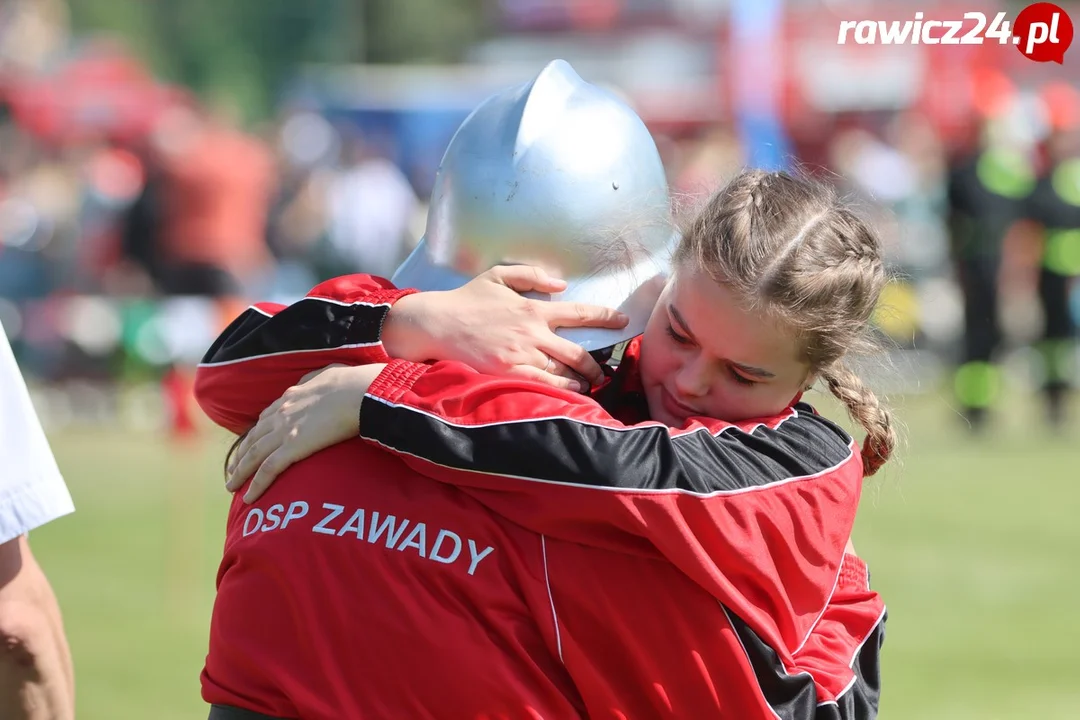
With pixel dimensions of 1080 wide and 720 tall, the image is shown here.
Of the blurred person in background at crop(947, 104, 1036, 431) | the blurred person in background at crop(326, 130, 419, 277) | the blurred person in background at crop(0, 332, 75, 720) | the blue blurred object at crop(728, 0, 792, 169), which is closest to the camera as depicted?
the blurred person in background at crop(0, 332, 75, 720)

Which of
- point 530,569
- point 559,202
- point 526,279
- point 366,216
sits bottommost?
point 530,569

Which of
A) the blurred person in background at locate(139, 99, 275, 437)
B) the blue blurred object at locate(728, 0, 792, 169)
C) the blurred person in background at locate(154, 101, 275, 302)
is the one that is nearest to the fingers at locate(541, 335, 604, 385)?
the blurred person in background at locate(139, 99, 275, 437)

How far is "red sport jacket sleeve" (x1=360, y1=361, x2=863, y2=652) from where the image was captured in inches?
81.8

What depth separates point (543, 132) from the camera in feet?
8.25

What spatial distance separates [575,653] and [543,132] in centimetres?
90

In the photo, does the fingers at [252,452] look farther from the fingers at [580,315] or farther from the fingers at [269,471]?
the fingers at [580,315]

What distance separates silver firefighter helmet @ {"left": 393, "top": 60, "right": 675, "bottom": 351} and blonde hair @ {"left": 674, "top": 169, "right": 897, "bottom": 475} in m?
0.14

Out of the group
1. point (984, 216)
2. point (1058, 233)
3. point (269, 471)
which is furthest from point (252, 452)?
point (1058, 233)

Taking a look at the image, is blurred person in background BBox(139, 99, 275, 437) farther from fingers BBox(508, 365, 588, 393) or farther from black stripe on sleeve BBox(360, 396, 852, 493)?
black stripe on sleeve BBox(360, 396, 852, 493)

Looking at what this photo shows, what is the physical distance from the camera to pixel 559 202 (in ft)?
8.12

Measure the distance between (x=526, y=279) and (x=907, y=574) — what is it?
530 cm

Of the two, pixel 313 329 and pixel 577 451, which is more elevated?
pixel 313 329

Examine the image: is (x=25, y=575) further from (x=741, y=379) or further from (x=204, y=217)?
(x=204, y=217)
